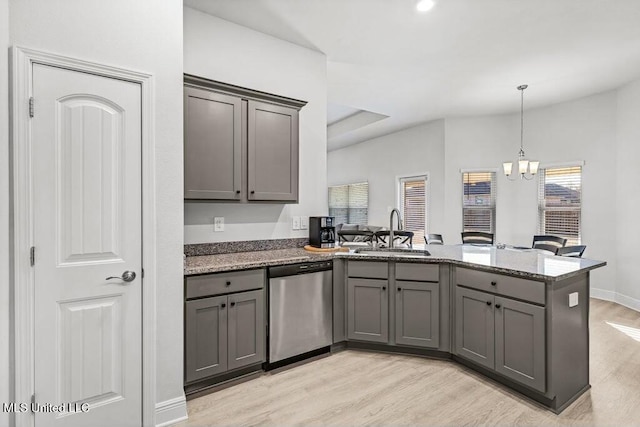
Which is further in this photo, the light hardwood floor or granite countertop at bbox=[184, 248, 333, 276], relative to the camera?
granite countertop at bbox=[184, 248, 333, 276]

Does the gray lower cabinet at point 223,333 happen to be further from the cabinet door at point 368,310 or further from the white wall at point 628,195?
the white wall at point 628,195

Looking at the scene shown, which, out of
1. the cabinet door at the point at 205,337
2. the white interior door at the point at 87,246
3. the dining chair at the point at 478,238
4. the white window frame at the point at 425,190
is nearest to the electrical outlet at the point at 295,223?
the cabinet door at the point at 205,337

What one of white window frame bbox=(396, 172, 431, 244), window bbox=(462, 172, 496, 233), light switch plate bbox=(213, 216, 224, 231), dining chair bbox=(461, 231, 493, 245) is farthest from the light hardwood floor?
white window frame bbox=(396, 172, 431, 244)

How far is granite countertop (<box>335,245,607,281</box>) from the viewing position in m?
2.22

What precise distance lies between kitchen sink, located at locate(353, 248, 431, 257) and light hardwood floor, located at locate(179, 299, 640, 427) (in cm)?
91

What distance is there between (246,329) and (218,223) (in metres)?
0.98

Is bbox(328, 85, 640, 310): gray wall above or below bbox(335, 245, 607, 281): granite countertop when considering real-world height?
above

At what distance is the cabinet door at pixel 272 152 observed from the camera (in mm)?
2836

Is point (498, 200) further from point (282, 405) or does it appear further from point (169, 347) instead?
point (169, 347)

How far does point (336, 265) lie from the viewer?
3012 mm

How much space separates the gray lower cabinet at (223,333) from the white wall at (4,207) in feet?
2.90

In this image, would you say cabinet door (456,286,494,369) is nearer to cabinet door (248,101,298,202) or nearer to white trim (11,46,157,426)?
cabinet door (248,101,298,202)

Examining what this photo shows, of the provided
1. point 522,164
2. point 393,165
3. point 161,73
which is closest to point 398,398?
point 161,73
